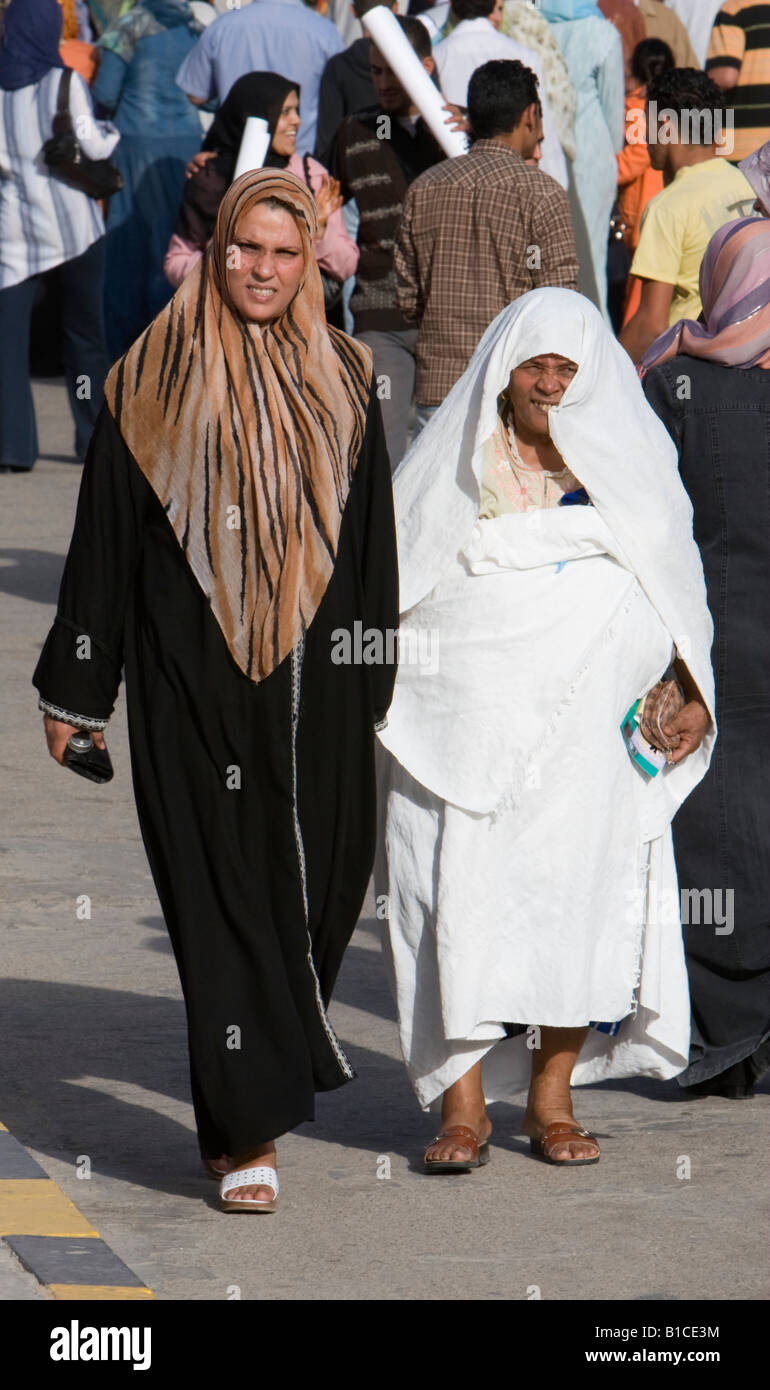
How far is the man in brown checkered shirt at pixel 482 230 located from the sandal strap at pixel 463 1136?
12.1 feet

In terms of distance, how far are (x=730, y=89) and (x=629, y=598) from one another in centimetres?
703

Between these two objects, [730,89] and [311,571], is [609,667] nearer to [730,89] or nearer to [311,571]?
[311,571]

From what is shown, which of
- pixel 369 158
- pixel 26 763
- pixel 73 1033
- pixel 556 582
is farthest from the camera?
pixel 369 158

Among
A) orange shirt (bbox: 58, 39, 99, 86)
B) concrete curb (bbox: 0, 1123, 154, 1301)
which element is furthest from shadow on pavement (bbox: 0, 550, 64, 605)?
concrete curb (bbox: 0, 1123, 154, 1301)

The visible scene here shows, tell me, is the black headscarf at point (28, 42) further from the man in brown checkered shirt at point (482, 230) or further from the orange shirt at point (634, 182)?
the man in brown checkered shirt at point (482, 230)

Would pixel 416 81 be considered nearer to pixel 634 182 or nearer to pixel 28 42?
pixel 634 182

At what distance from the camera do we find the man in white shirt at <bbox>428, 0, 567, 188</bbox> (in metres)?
9.98

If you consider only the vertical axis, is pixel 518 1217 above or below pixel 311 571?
below

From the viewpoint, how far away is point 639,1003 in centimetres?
446

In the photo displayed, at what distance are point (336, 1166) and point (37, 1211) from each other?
0.64 meters

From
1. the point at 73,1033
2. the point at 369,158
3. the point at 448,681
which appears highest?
the point at 369,158

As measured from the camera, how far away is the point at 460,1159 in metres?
4.27

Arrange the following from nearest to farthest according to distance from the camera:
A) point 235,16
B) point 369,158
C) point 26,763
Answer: point 26,763
point 369,158
point 235,16

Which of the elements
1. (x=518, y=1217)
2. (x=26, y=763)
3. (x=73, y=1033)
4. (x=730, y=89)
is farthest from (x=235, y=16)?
(x=518, y=1217)
